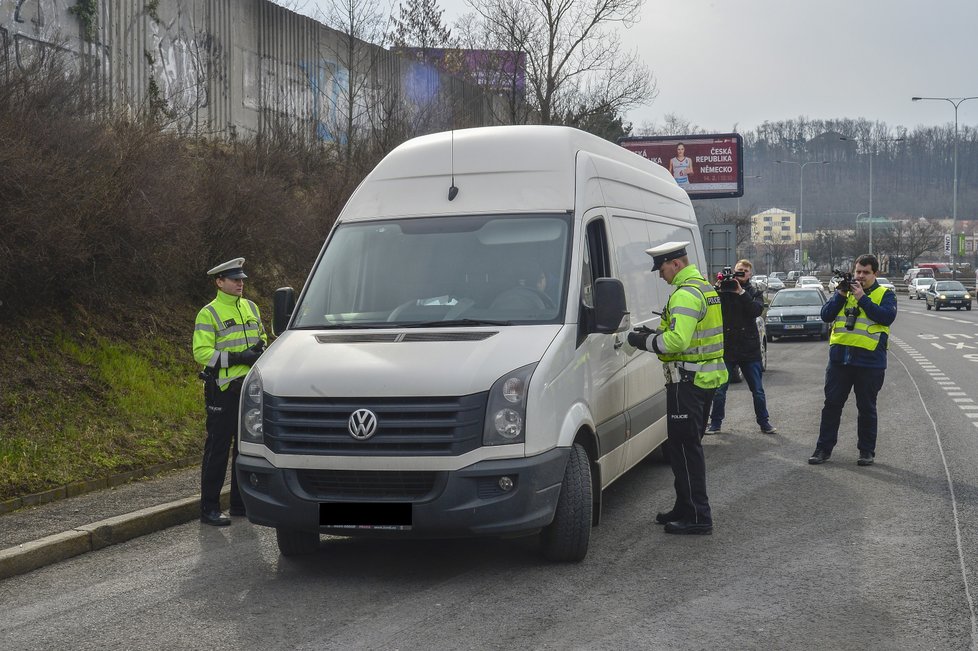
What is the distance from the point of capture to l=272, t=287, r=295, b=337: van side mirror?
22.8 ft

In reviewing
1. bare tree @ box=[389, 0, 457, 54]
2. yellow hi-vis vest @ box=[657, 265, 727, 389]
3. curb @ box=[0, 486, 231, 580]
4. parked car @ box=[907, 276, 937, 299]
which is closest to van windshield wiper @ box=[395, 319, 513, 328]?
yellow hi-vis vest @ box=[657, 265, 727, 389]

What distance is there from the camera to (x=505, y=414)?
573cm

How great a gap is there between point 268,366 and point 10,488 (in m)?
2.99

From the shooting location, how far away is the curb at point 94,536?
6.55 m

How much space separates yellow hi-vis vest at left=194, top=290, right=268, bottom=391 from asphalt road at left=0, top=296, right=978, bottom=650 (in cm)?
113

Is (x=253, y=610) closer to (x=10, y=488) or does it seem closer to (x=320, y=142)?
(x=10, y=488)

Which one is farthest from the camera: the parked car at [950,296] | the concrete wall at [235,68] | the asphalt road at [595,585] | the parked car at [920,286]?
the parked car at [920,286]

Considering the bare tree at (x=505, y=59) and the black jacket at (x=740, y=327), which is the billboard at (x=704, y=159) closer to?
the bare tree at (x=505, y=59)

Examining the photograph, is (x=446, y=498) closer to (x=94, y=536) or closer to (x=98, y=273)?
(x=94, y=536)

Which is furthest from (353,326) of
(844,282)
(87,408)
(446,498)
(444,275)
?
(844,282)

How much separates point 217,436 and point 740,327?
21.3 ft

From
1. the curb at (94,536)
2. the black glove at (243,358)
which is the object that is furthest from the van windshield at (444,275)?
the curb at (94,536)

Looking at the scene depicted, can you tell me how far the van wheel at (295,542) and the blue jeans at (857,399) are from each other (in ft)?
17.2

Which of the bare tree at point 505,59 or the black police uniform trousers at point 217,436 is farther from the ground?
the bare tree at point 505,59
